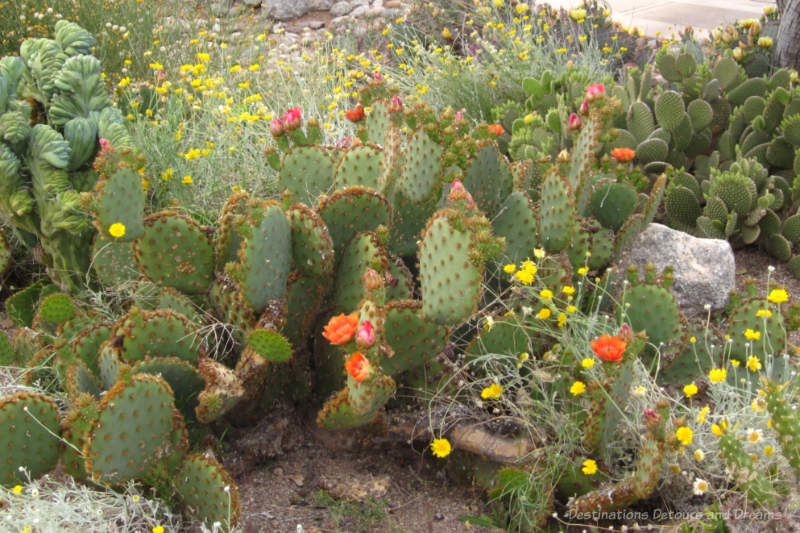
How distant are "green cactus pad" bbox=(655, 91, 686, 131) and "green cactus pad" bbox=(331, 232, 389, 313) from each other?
2100 millimetres

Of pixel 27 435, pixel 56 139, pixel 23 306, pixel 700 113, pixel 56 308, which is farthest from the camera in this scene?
pixel 700 113

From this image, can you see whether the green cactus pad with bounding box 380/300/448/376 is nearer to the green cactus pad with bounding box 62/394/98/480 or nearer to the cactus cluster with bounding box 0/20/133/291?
the green cactus pad with bounding box 62/394/98/480

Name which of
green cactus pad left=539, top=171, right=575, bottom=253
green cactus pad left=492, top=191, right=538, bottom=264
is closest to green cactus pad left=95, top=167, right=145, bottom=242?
green cactus pad left=492, top=191, right=538, bottom=264

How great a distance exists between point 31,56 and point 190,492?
2259mm

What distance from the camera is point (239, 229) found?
7.94 feet

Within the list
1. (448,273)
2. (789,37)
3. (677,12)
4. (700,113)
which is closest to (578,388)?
(448,273)

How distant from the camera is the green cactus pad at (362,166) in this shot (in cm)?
303

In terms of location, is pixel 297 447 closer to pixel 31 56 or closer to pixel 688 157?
pixel 31 56

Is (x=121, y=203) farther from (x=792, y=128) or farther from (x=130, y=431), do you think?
(x=792, y=128)

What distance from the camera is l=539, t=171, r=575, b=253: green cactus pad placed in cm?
289

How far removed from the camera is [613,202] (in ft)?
11.1

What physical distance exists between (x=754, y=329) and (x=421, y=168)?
1314 millimetres

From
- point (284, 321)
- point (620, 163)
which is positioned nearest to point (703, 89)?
point (620, 163)

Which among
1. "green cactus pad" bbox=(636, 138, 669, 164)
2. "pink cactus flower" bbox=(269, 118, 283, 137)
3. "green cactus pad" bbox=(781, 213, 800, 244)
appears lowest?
"green cactus pad" bbox=(781, 213, 800, 244)
